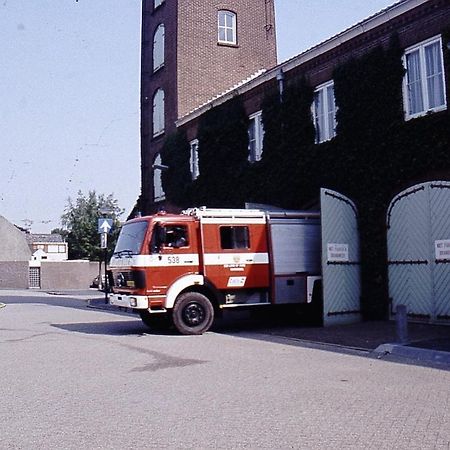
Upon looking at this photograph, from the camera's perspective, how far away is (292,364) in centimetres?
956

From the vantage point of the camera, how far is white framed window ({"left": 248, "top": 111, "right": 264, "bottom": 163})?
845 inches

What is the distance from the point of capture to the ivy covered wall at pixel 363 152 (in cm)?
1470

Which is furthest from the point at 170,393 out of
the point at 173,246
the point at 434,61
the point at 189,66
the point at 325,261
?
the point at 189,66

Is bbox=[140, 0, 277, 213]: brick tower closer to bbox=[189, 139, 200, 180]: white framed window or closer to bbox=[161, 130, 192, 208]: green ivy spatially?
bbox=[161, 130, 192, 208]: green ivy

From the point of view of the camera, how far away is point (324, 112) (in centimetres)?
1808

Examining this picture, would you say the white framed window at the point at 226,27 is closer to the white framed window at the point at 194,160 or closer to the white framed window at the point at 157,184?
the white framed window at the point at 194,160

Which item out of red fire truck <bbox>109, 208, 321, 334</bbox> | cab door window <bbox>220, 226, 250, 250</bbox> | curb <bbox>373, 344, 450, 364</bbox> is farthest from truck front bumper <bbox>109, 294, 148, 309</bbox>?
curb <bbox>373, 344, 450, 364</bbox>

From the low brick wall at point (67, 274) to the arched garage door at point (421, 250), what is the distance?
38.4m

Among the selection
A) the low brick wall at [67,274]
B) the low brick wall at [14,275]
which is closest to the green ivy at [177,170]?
the low brick wall at [67,274]

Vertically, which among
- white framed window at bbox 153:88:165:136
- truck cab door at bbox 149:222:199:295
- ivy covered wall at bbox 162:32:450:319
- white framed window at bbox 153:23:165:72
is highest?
white framed window at bbox 153:23:165:72

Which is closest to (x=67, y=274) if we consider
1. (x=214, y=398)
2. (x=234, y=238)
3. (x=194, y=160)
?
(x=194, y=160)

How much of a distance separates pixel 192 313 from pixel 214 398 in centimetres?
687

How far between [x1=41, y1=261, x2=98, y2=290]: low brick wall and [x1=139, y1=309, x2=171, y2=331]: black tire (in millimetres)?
35697

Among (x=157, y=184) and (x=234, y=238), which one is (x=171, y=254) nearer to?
(x=234, y=238)
